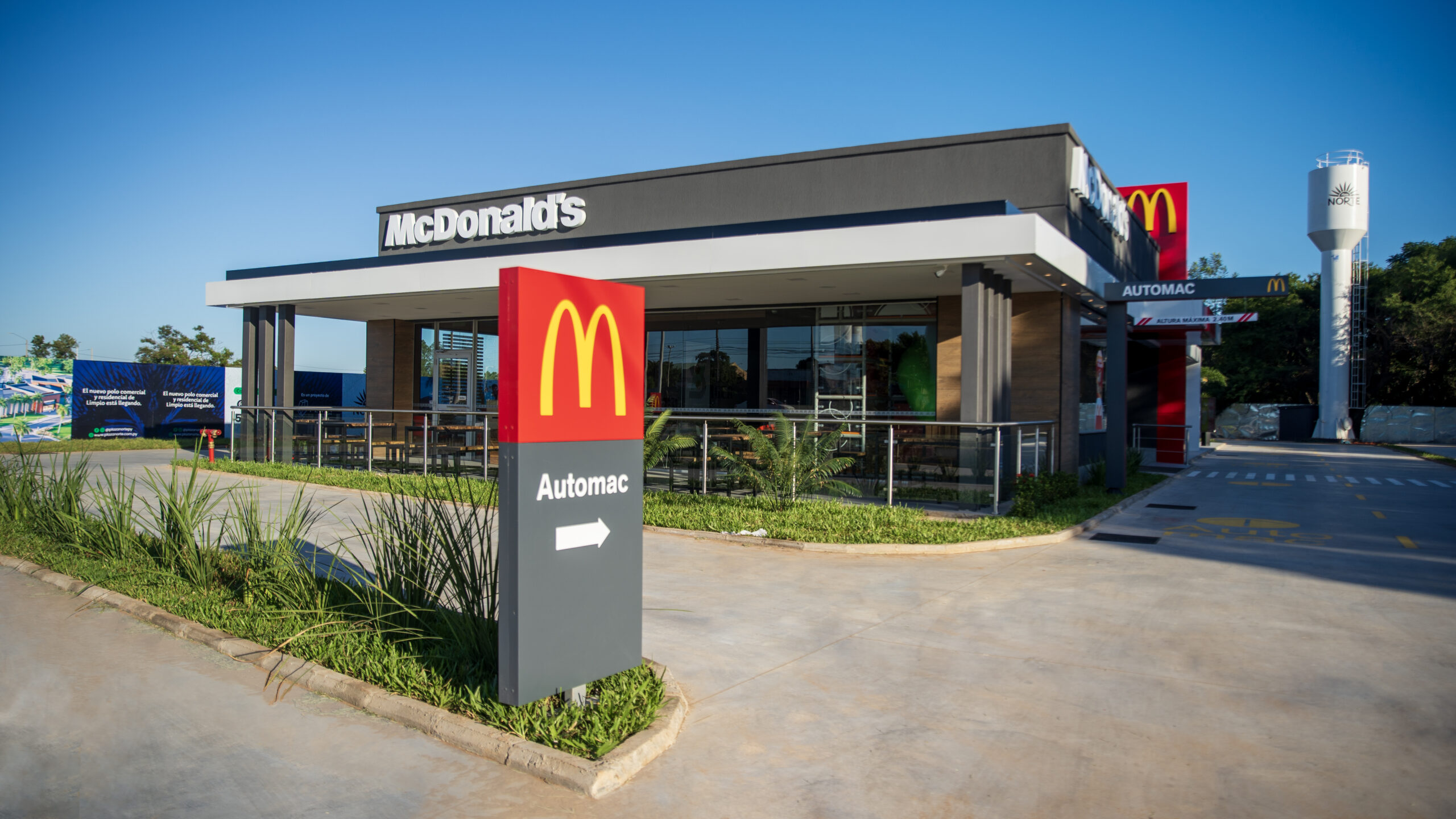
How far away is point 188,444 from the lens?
2752 cm

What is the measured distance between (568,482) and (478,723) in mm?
1325

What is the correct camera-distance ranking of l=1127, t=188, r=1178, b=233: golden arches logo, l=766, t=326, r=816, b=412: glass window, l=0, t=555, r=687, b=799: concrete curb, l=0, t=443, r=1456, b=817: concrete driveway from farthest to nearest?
l=1127, t=188, r=1178, b=233: golden arches logo
l=766, t=326, r=816, b=412: glass window
l=0, t=555, r=687, b=799: concrete curb
l=0, t=443, r=1456, b=817: concrete driveway

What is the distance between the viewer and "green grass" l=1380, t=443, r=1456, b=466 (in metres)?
28.4

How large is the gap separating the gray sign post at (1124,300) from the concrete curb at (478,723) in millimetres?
12583

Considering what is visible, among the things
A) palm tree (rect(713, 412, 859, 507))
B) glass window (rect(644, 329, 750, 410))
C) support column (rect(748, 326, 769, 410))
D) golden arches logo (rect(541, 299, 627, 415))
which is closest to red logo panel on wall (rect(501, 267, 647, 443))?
golden arches logo (rect(541, 299, 627, 415))

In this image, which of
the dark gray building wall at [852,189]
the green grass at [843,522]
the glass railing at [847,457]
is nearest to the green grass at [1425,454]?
the dark gray building wall at [852,189]

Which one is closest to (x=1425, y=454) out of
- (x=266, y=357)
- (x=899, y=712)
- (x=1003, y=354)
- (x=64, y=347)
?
(x=1003, y=354)

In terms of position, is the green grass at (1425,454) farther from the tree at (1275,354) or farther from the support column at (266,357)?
the support column at (266,357)

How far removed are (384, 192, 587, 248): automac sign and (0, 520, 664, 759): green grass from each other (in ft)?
45.6

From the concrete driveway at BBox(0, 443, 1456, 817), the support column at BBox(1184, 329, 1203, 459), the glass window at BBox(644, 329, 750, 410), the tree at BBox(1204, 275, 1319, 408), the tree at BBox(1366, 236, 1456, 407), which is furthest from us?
the tree at BBox(1204, 275, 1319, 408)

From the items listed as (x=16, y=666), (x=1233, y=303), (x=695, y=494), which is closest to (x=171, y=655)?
(x=16, y=666)

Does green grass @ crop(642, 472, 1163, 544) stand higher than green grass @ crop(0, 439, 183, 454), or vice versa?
green grass @ crop(0, 439, 183, 454)

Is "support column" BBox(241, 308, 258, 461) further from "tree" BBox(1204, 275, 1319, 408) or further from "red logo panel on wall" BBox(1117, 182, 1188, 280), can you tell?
"tree" BBox(1204, 275, 1319, 408)

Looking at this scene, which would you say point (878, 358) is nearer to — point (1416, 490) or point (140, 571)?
point (1416, 490)
